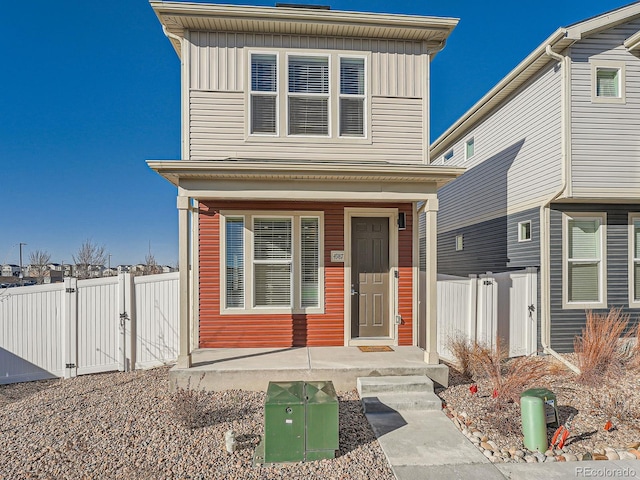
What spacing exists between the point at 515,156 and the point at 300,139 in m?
5.55

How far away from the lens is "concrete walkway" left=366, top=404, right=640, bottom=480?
330cm

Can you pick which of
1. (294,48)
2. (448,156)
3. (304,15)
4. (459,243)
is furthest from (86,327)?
(448,156)

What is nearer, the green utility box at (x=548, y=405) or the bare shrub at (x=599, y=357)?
the green utility box at (x=548, y=405)

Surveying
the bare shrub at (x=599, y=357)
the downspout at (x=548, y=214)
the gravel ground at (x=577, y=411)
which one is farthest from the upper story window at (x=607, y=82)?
the gravel ground at (x=577, y=411)

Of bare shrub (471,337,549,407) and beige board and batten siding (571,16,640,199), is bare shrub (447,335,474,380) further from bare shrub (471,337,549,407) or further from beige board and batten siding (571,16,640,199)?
beige board and batten siding (571,16,640,199)

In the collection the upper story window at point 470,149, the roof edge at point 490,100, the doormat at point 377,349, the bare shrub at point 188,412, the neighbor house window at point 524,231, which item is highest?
the roof edge at point 490,100

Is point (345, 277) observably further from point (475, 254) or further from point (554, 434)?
point (475, 254)

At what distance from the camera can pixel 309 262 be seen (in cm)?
644

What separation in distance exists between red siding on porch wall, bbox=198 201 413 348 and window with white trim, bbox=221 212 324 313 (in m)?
0.13

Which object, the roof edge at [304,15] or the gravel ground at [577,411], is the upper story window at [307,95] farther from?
the gravel ground at [577,411]

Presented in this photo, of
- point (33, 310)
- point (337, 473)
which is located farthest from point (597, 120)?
point (33, 310)

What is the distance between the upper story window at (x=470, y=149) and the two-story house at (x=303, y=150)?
16.6ft

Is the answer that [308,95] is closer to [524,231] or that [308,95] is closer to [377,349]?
[377,349]

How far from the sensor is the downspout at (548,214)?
262 inches
